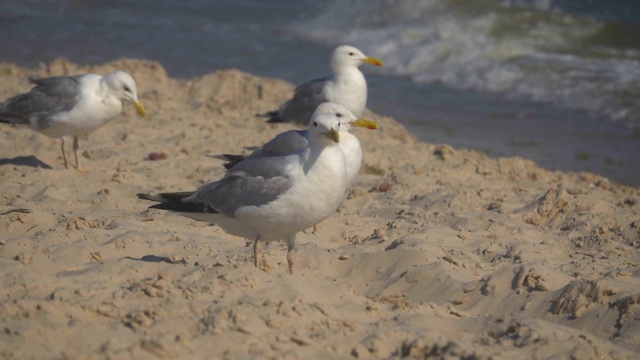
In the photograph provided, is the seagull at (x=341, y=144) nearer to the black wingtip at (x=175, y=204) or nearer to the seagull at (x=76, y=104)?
the black wingtip at (x=175, y=204)

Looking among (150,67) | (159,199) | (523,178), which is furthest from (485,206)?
(150,67)

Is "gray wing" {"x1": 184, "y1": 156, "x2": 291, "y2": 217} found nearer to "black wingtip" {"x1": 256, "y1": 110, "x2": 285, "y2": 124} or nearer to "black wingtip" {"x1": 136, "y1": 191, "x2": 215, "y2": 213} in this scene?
"black wingtip" {"x1": 136, "y1": 191, "x2": 215, "y2": 213}

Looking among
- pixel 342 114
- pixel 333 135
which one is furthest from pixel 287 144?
pixel 333 135

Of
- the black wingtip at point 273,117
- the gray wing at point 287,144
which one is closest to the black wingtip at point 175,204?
the gray wing at point 287,144

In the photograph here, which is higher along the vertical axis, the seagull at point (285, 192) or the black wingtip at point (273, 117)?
the seagull at point (285, 192)

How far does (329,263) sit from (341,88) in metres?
3.86

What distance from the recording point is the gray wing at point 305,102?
9.71 metres

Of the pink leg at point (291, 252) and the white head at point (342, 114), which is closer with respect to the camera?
the pink leg at point (291, 252)

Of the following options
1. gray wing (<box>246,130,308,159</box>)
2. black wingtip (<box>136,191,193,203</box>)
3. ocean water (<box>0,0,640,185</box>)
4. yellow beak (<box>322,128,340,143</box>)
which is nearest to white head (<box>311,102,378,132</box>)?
gray wing (<box>246,130,308,159</box>)

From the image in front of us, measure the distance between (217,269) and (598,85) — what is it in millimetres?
11158

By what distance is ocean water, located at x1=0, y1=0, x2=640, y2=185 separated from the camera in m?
12.4

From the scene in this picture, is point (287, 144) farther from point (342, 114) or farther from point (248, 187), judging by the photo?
point (248, 187)

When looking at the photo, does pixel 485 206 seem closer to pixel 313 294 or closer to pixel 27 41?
pixel 313 294

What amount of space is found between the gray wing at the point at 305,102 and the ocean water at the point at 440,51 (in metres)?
2.41
